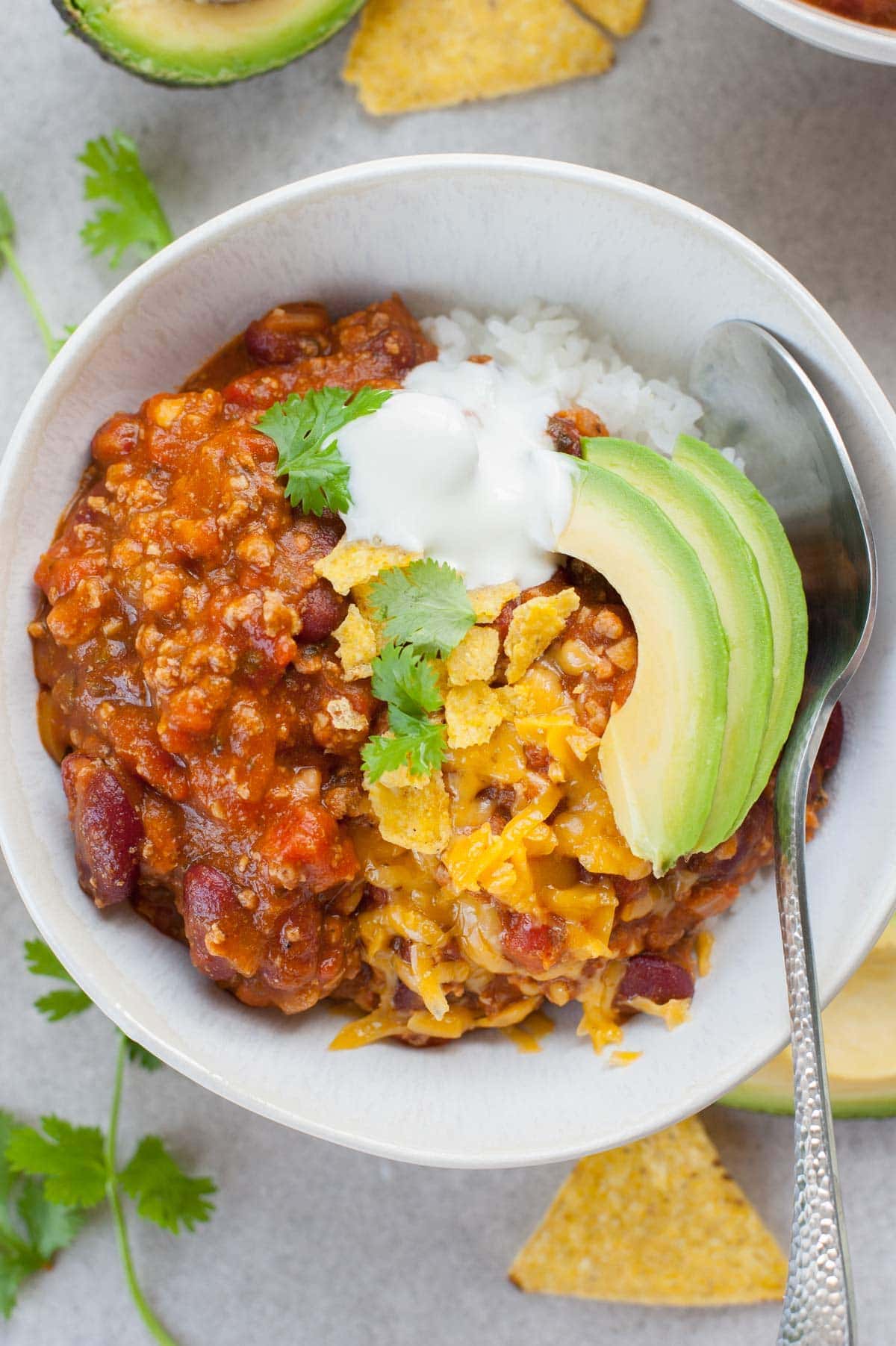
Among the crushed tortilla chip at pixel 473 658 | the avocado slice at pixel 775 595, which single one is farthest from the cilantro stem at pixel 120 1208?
the avocado slice at pixel 775 595

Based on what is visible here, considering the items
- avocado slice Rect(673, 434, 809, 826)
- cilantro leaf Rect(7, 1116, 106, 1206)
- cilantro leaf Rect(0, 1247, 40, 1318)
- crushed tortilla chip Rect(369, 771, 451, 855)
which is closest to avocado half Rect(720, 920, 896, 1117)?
avocado slice Rect(673, 434, 809, 826)

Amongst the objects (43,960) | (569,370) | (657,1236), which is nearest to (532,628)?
(569,370)

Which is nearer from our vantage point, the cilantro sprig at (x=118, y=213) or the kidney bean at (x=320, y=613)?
the kidney bean at (x=320, y=613)

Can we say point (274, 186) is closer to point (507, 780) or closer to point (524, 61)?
point (524, 61)

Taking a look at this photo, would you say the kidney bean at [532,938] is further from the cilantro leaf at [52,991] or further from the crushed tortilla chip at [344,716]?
the cilantro leaf at [52,991]

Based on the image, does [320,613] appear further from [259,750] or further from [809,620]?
[809,620]

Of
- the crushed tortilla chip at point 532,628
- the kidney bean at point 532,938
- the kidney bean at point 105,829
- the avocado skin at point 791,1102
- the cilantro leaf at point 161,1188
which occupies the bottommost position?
the cilantro leaf at point 161,1188

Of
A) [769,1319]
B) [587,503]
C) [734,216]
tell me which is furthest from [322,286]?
[769,1319]
